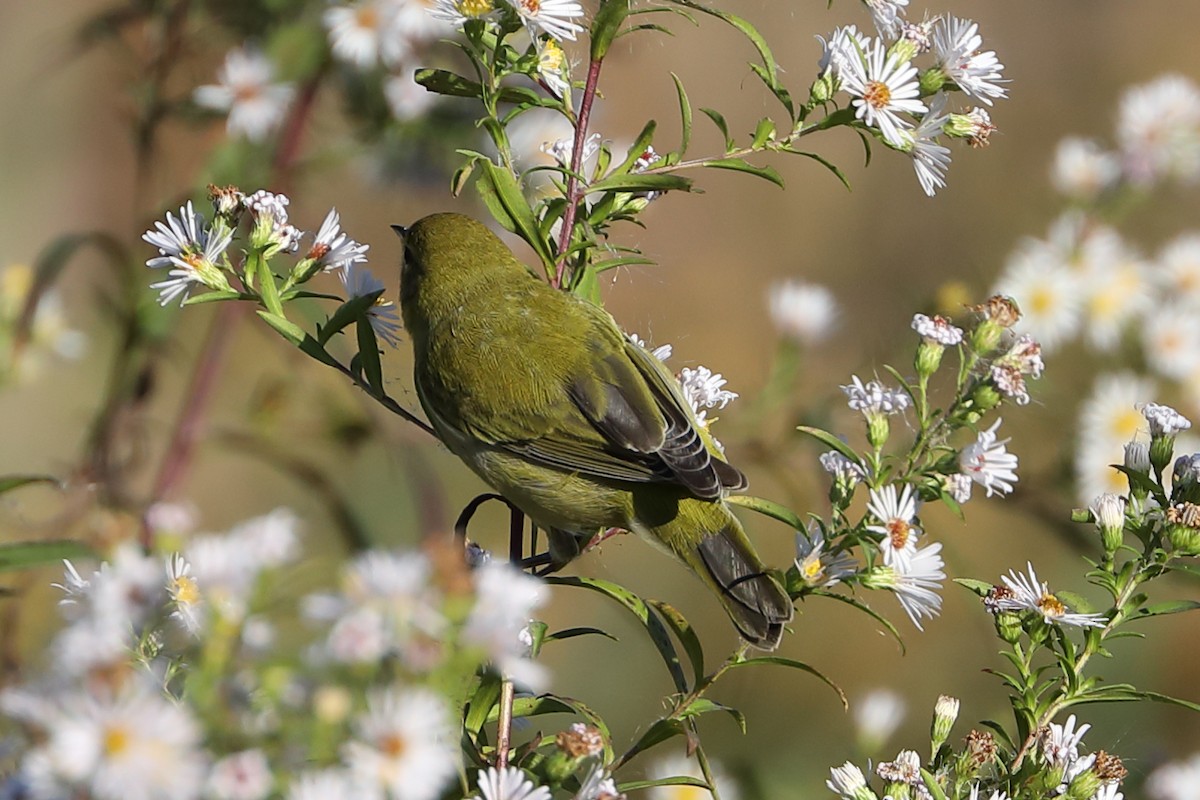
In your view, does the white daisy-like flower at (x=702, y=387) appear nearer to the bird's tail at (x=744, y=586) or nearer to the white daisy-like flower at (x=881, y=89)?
the bird's tail at (x=744, y=586)

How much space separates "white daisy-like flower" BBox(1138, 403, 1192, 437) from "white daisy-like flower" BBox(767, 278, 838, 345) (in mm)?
1661

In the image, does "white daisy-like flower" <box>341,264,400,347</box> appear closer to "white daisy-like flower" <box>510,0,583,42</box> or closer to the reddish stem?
the reddish stem

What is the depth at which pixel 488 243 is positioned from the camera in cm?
245

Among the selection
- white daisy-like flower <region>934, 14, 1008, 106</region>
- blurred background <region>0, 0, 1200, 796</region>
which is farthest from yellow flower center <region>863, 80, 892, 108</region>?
blurred background <region>0, 0, 1200, 796</region>

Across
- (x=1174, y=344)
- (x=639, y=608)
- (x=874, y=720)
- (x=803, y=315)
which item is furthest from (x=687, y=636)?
(x=1174, y=344)

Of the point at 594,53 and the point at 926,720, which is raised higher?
the point at 594,53

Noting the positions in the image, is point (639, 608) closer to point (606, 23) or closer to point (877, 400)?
point (877, 400)

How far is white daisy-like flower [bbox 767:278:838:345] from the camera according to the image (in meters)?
3.37

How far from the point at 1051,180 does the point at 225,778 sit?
3.64 m

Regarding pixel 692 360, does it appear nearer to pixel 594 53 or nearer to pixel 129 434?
pixel 129 434

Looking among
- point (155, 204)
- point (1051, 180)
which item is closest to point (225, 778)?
point (155, 204)

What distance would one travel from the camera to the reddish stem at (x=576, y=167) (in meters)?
1.54

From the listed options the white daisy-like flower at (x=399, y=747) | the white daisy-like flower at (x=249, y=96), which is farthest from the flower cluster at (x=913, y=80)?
the white daisy-like flower at (x=249, y=96)

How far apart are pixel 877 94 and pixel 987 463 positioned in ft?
1.52
